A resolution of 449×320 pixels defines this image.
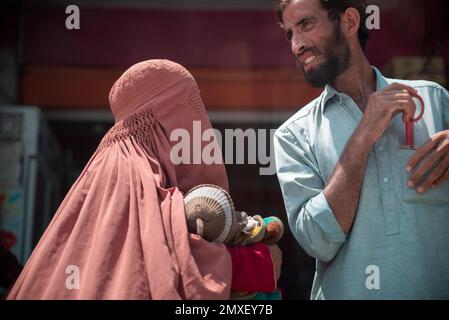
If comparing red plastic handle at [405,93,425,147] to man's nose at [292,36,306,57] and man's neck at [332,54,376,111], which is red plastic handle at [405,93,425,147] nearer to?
man's neck at [332,54,376,111]

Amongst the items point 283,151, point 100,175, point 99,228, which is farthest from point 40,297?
point 283,151

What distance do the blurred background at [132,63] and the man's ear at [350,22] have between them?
901mm

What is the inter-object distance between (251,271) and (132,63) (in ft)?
7.04

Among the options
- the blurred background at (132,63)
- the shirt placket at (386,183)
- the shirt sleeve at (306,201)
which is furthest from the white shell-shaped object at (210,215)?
the blurred background at (132,63)

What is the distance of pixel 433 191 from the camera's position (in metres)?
2.08

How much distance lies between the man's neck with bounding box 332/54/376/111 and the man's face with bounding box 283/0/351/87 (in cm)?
3

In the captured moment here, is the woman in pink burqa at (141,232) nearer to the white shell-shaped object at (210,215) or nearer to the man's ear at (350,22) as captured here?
the white shell-shaped object at (210,215)

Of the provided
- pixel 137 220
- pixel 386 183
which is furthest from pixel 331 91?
pixel 137 220

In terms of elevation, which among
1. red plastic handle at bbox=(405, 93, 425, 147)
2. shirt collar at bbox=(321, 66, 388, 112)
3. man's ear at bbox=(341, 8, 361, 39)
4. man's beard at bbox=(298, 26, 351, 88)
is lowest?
red plastic handle at bbox=(405, 93, 425, 147)

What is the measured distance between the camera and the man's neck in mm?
2293

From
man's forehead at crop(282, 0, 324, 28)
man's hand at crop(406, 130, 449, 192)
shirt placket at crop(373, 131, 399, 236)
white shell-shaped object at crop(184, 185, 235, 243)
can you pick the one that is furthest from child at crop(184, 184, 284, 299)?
man's forehead at crop(282, 0, 324, 28)

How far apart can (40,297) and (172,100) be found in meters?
0.68

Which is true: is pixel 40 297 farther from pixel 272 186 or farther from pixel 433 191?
pixel 272 186

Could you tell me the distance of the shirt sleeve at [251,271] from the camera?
6.34 ft
